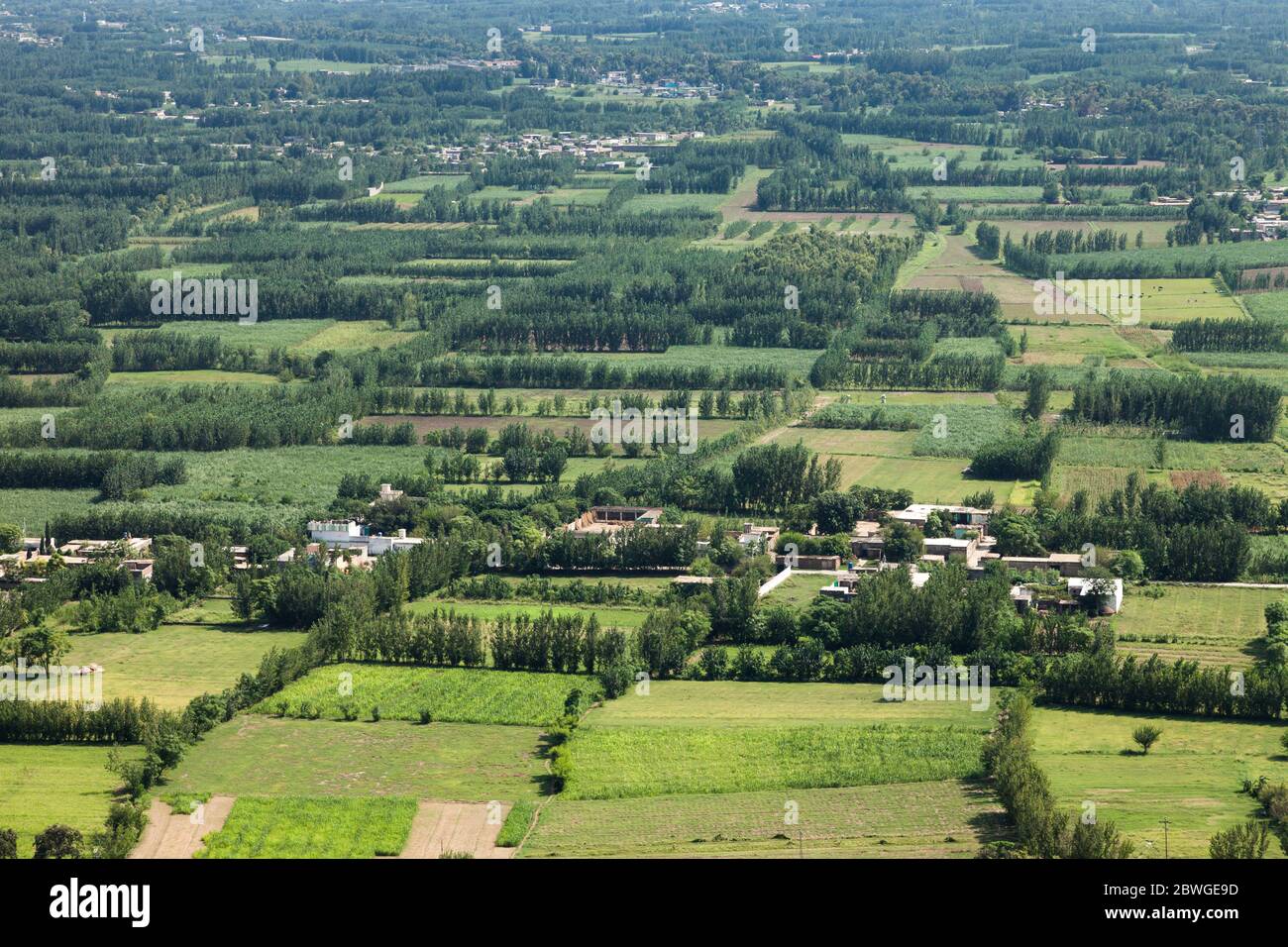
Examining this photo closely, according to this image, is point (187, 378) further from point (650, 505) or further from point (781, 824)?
point (781, 824)

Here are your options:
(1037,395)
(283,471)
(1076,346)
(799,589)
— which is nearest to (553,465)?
(283,471)

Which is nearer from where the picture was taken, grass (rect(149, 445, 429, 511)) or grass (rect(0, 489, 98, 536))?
grass (rect(0, 489, 98, 536))

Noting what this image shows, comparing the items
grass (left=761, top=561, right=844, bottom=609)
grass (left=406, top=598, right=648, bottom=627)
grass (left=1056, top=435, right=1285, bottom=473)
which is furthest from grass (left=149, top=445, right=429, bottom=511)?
grass (left=1056, top=435, right=1285, bottom=473)

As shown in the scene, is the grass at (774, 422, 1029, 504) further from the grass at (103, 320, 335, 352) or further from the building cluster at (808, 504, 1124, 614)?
the grass at (103, 320, 335, 352)

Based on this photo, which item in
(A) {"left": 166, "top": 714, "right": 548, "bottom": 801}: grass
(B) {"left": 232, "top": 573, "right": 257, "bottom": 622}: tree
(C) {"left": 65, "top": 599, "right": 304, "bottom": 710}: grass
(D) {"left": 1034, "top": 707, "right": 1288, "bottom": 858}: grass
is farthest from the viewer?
Answer: (B) {"left": 232, "top": 573, "right": 257, "bottom": 622}: tree

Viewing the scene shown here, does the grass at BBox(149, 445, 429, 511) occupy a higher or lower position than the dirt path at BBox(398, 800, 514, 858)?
lower

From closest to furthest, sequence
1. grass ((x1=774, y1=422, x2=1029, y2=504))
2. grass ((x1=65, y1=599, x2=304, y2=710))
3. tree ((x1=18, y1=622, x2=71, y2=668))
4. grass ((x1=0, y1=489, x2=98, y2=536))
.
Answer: grass ((x1=65, y1=599, x2=304, y2=710))
tree ((x1=18, y1=622, x2=71, y2=668))
grass ((x1=0, y1=489, x2=98, y2=536))
grass ((x1=774, y1=422, x2=1029, y2=504))

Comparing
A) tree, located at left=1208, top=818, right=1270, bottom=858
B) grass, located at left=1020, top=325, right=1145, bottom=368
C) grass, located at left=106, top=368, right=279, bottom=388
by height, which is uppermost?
tree, located at left=1208, top=818, right=1270, bottom=858
